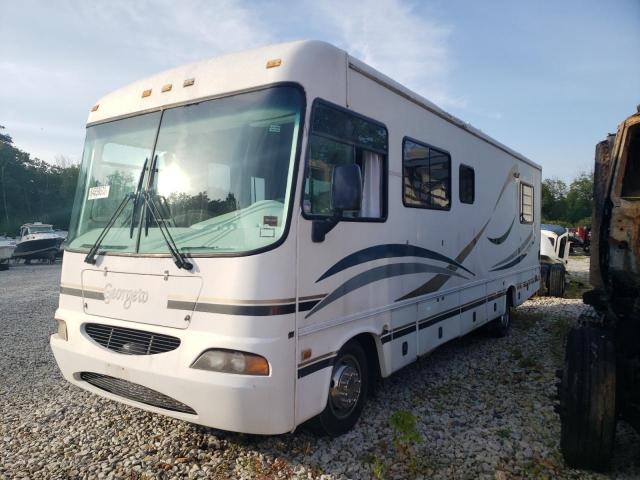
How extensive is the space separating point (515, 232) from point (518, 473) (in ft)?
18.0

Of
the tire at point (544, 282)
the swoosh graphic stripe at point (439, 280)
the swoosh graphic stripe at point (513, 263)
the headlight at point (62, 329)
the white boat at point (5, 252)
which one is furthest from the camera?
the white boat at point (5, 252)

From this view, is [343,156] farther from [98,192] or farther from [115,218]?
[98,192]

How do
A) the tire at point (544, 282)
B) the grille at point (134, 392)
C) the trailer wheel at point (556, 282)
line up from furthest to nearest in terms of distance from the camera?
1. the tire at point (544, 282)
2. the trailer wheel at point (556, 282)
3. the grille at point (134, 392)

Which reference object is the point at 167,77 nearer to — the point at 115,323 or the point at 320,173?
the point at 320,173

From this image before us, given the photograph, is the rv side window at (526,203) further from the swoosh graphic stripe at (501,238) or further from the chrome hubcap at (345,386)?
the chrome hubcap at (345,386)

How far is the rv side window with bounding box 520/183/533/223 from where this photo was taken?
8.66 metres

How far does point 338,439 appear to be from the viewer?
3.89 meters

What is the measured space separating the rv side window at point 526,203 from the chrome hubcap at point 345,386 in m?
5.95

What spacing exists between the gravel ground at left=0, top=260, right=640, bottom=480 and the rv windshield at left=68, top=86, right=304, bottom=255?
1668mm

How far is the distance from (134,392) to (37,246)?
22.0m

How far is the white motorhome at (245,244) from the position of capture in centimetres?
→ 312

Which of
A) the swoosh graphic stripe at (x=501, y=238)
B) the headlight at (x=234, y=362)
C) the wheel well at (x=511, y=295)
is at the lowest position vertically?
the wheel well at (x=511, y=295)

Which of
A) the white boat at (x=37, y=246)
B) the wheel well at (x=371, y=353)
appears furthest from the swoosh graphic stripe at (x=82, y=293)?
the white boat at (x=37, y=246)

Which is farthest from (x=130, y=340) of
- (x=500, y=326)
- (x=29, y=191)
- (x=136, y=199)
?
(x=29, y=191)
